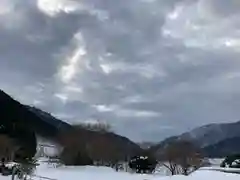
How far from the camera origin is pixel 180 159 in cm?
5162

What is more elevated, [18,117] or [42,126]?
[42,126]

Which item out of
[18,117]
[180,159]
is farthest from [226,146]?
[180,159]

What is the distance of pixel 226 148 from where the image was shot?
15125 cm

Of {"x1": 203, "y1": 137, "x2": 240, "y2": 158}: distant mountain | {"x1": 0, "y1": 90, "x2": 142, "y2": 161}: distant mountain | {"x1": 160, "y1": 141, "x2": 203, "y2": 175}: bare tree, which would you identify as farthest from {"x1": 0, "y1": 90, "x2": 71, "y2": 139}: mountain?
{"x1": 203, "y1": 137, "x2": 240, "y2": 158}: distant mountain

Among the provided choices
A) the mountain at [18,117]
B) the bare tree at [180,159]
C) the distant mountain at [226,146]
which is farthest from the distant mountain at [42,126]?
the distant mountain at [226,146]

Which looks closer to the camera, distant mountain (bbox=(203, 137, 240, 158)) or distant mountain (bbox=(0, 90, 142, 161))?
distant mountain (bbox=(0, 90, 142, 161))

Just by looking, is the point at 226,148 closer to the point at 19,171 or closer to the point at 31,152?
the point at 31,152

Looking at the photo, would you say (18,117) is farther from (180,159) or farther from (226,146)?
(226,146)

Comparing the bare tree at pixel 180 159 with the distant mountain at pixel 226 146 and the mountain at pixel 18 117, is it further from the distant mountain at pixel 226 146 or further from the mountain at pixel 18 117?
the distant mountain at pixel 226 146

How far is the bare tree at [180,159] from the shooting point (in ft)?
167

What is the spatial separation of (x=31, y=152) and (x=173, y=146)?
18.1 meters

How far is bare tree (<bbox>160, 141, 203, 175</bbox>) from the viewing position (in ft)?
167

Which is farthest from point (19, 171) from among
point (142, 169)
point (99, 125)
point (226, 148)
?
point (226, 148)

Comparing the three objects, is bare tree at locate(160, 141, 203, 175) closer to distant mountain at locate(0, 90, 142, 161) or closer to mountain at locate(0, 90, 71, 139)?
distant mountain at locate(0, 90, 142, 161)
